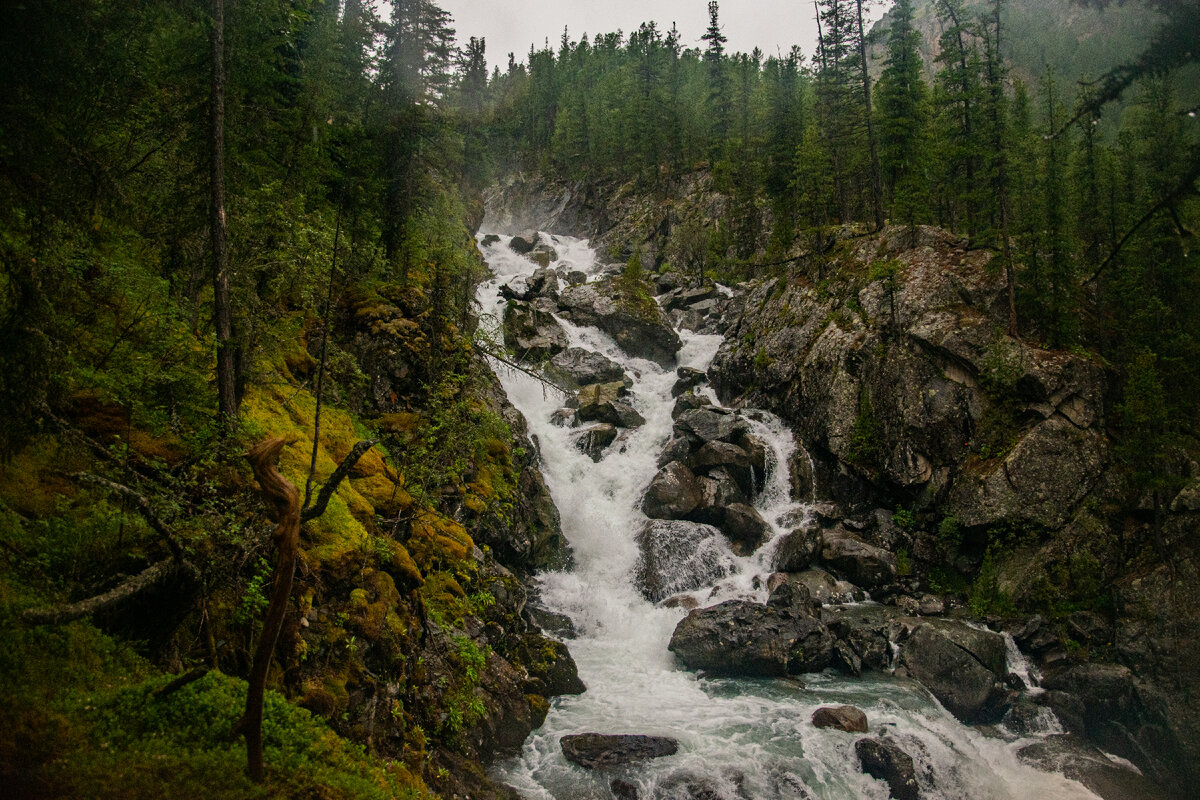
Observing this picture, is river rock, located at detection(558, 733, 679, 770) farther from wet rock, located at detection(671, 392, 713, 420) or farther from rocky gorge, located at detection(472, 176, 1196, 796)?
wet rock, located at detection(671, 392, 713, 420)

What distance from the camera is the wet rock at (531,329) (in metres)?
38.8

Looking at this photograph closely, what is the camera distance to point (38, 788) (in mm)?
5375

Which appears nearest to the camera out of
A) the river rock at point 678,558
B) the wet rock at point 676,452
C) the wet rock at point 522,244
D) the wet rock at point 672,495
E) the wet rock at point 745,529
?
the river rock at point 678,558

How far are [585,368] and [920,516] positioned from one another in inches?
797

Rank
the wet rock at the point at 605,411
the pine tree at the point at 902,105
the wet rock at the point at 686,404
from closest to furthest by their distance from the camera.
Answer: the wet rock at the point at 605,411
the wet rock at the point at 686,404
the pine tree at the point at 902,105

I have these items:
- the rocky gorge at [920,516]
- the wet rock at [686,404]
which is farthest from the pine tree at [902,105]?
the wet rock at [686,404]

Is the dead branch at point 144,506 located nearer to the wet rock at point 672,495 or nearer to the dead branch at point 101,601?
the dead branch at point 101,601

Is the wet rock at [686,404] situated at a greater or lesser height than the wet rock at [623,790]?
greater

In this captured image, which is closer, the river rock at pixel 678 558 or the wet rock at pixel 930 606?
the wet rock at pixel 930 606

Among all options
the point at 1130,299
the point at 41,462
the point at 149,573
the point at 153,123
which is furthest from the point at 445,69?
the point at 1130,299

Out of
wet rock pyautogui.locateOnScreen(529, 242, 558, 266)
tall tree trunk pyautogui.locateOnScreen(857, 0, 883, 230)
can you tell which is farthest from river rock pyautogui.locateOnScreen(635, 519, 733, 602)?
wet rock pyautogui.locateOnScreen(529, 242, 558, 266)

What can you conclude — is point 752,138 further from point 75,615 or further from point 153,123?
point 75,615

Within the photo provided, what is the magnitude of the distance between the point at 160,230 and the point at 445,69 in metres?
20.0

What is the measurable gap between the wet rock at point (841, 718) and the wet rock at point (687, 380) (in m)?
21.9
